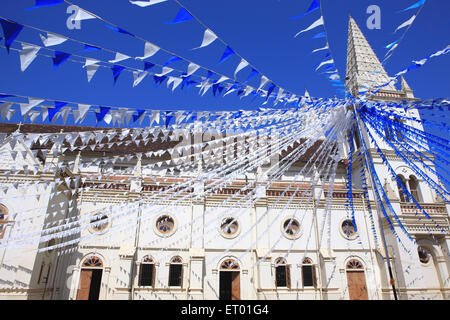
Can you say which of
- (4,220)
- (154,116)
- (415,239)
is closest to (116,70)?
(154,116)

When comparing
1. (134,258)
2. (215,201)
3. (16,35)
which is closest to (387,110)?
(215,201)

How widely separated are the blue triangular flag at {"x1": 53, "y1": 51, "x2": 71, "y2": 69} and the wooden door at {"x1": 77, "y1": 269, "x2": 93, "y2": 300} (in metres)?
11.9

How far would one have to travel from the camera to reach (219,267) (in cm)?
1441

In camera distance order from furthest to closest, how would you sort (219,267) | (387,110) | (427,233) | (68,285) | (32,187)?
(427,233) → (219,267) → (68,285) → (32,187) → (387,110)

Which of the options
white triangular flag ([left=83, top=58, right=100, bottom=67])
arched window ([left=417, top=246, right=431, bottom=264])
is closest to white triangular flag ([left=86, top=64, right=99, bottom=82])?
white triangular flag ([left=83, top=58, right=100, bottom=67])

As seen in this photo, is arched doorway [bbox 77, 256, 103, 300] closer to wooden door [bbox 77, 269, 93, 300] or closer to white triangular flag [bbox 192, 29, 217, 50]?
wooden door [bbox 77, 269, 93, 300]

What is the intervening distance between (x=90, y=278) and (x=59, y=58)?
1205cm

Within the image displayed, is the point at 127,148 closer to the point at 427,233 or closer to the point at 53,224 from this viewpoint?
the point at 53,224

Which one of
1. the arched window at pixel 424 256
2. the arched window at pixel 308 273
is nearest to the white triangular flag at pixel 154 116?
the arched window at pixel 308 273

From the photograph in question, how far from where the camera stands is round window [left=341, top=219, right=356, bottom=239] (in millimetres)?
15766

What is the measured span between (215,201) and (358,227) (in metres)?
8.70

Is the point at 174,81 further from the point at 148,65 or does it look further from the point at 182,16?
the point at 182,16

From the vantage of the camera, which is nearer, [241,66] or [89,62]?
[89,62]

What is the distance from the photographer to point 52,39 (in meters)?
4.57
